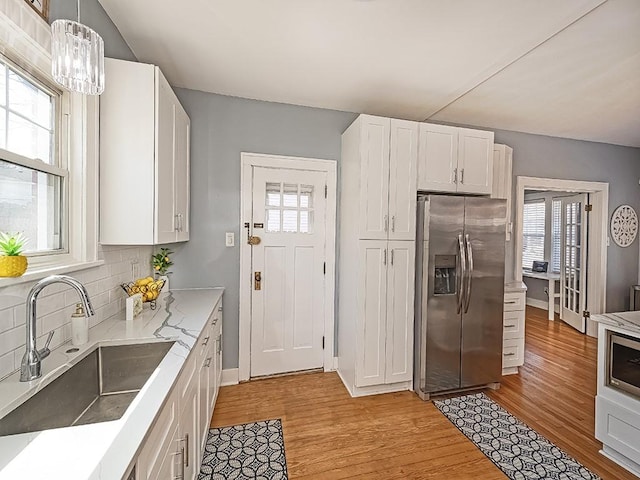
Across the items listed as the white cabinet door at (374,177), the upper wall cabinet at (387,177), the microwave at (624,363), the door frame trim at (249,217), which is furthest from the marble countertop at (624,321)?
the door frame trim at (249,217)

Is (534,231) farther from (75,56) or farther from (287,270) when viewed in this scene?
(75,56)

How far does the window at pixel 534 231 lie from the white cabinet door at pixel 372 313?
4.90 m

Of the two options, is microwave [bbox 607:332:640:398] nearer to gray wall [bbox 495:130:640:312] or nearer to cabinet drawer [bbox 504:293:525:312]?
cabinet drawer [bbox 504:293:525:312]

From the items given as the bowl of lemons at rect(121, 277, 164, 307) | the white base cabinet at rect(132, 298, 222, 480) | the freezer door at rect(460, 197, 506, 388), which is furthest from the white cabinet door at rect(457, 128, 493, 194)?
the bowl of lemons at rect(121, 277, 164, 307)

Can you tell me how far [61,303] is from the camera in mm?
1432

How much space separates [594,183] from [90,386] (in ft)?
18.4

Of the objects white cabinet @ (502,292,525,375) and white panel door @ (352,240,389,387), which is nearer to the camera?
white panel door @ (352,240,389,387)

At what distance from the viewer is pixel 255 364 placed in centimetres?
291

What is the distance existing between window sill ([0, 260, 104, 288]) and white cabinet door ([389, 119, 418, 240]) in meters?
2.15

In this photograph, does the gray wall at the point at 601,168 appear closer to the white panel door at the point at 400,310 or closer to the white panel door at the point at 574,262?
the white panel door at the point at 574,262

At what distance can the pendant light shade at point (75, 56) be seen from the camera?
1.06 meters

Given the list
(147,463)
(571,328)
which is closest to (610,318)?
(147,463)

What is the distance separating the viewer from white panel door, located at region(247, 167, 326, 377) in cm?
290

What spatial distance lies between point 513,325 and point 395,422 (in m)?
1.69
